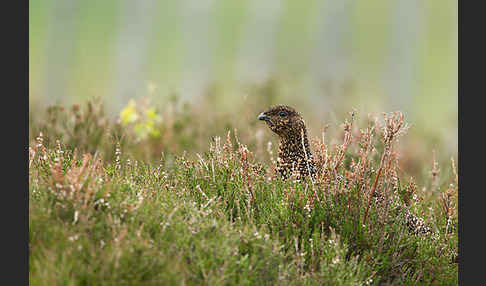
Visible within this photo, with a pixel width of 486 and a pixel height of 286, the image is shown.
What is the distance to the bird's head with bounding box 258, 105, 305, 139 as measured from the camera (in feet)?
15.1

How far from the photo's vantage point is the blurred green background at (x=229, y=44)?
829 inches

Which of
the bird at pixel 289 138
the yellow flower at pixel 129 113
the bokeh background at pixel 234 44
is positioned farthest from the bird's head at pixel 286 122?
the bokeh background at pixel 234 44

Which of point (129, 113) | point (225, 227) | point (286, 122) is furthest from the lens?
point (129, 113)

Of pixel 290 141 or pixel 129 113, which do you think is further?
pixel 129 113

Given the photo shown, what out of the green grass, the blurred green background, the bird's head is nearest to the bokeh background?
the blurred green background

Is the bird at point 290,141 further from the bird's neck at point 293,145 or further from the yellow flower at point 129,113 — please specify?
the yellow flower at point 129,113

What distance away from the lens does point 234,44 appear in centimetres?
2530

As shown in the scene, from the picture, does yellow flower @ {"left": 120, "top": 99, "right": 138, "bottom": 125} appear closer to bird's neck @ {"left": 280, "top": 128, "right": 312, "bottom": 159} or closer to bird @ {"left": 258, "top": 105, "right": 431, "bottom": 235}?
bird @ {"left": 258, "top": 105, "right": 431, "bottom": 235}

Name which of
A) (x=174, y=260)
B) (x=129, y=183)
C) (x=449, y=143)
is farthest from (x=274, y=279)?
(x=449, y=143)

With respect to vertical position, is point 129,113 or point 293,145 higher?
point 129,113

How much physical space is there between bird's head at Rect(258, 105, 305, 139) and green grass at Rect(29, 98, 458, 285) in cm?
43

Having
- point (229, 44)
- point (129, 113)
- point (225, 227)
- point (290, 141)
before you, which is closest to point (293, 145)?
point (290, 141)

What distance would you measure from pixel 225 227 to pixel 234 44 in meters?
22.7

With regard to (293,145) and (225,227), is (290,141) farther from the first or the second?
(225,227)
